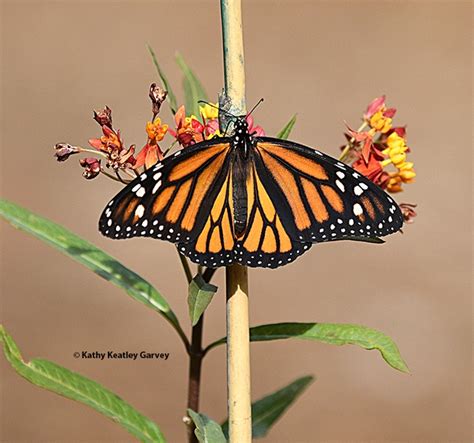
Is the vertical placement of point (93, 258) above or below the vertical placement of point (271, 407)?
above

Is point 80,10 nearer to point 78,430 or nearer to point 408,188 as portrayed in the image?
point 408,188

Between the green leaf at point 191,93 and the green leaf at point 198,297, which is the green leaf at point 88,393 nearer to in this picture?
the green leaf at point 198,297

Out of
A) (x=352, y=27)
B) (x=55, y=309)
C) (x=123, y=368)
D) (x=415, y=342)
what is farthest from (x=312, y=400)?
(x=352, y=27)

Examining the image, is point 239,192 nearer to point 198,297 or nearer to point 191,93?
point 198,297

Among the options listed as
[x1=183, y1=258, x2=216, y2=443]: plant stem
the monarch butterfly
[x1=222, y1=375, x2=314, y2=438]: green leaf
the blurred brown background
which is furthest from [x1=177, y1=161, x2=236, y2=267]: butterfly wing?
the blurred brown background

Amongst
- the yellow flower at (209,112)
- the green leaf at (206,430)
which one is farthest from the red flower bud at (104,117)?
the green leaf at (206,430)

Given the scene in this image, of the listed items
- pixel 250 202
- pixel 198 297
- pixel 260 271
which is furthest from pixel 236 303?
pixel 260 271
